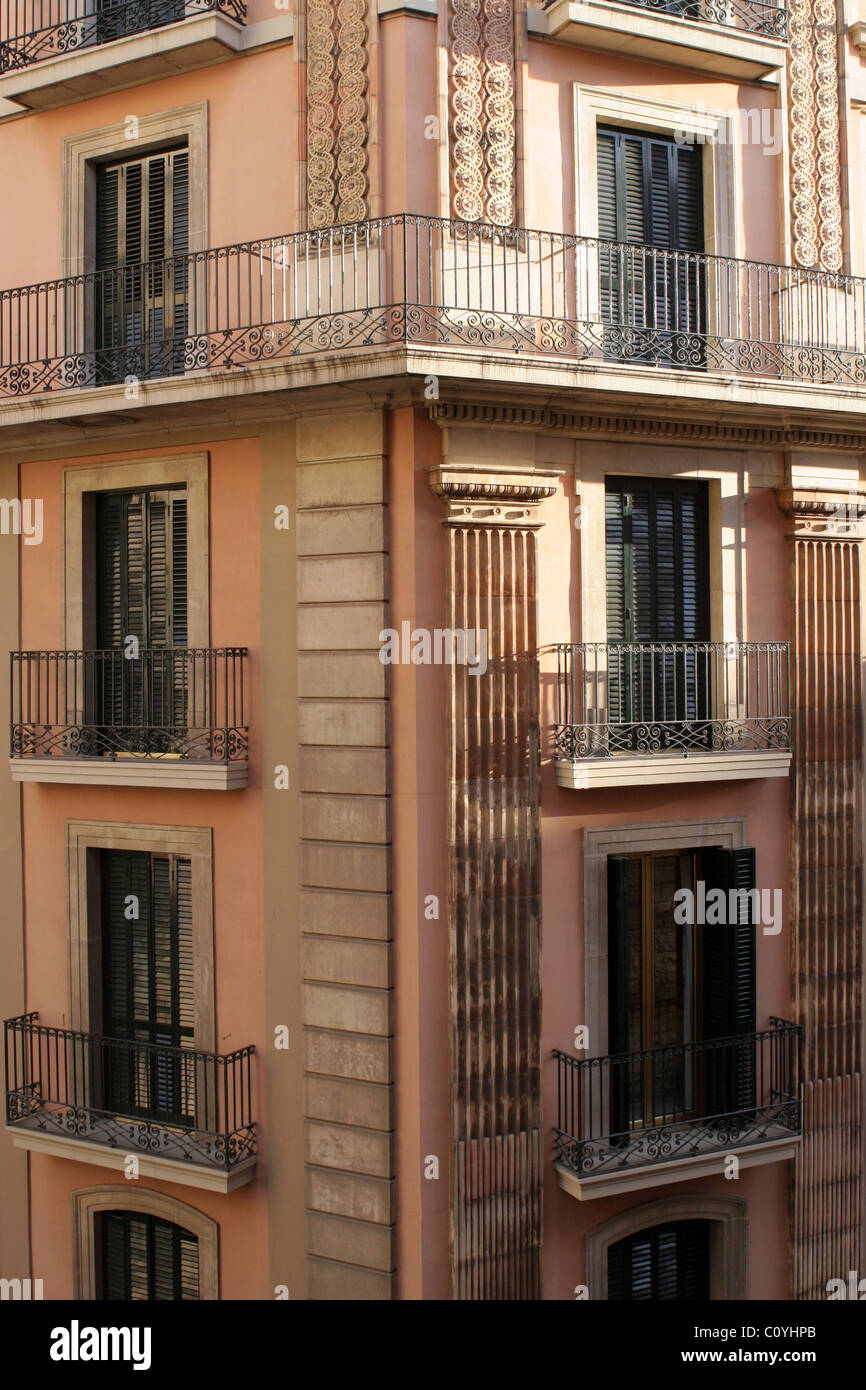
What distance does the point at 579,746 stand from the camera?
36.8 ft

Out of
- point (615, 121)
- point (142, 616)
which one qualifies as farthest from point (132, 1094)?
point (615, 121)

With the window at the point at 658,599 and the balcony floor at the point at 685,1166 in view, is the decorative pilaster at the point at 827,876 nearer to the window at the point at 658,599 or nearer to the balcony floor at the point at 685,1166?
the balcony floor at the point at 685,1166

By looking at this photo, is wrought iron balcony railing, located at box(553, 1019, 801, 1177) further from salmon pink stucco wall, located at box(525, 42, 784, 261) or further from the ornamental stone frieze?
the ornamental stone frieze

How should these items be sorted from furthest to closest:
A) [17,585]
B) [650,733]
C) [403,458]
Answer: [17,585] → [650,733] → [403,458]

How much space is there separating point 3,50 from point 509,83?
234 inches

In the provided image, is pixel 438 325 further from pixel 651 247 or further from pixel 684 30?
pixel 684 30

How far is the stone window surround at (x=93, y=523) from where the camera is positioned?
12023mm

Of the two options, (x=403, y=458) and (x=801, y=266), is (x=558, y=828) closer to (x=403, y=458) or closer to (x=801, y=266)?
(x=403, y=458)

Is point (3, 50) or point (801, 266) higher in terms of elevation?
point (3, 50)

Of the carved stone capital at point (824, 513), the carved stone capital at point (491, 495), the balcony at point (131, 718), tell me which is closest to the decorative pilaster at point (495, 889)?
the carved stone capital at point (491, 495)

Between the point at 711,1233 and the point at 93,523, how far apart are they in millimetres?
10365

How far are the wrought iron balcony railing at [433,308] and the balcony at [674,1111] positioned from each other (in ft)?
22.6

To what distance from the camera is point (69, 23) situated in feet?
39.9

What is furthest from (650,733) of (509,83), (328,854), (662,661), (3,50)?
(3,50)
